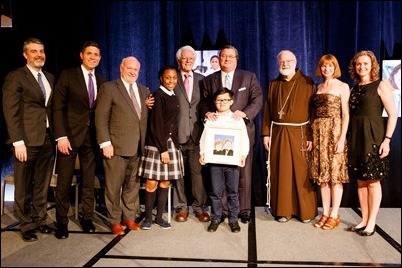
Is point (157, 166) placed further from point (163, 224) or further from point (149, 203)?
point (163, 224)

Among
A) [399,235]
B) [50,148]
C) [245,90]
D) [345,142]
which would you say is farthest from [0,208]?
[399,235]

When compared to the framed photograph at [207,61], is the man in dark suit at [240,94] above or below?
below

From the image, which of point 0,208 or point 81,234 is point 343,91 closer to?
point 81,234

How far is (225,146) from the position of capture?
3.80 meters

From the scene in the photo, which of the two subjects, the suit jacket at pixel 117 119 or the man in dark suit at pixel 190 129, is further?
the man in dark suit at pixel 190 129

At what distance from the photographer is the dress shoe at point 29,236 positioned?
3.57m

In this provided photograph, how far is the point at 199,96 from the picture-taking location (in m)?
4.19

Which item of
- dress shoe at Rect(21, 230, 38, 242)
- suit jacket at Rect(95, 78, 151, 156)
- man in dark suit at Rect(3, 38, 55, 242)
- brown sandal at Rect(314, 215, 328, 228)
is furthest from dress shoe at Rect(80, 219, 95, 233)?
brown sandal at Rect(314, 215, 328, 228)

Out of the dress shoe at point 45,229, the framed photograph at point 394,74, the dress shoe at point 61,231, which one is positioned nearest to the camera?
the dress shoe at point 61,231

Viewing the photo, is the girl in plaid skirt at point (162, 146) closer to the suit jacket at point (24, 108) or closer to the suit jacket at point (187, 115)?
the suit jacket at point (187, 115)

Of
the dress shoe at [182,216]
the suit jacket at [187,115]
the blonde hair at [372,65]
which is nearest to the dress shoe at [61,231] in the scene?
the dress shoe at [182,216]

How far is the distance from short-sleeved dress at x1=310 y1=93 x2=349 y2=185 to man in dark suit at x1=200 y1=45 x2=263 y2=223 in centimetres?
59

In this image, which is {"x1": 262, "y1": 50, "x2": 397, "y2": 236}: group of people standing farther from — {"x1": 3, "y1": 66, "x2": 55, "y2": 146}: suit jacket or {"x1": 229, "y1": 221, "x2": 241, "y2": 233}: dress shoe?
{"x1": 3, "y1": 66, "x2": 55, "y2": 146}: suit jacket

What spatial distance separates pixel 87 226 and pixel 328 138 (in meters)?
2.39
